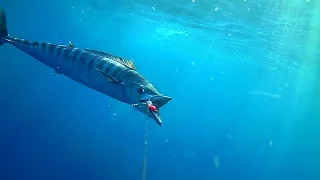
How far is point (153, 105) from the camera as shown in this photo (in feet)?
16.4

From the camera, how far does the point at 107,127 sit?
32.4 meters

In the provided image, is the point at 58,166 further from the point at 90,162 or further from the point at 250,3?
the point at 250,3

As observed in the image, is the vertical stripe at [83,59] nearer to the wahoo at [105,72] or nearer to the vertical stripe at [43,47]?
the wahoo at [105,72]

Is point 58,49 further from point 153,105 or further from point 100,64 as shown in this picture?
point 153,105

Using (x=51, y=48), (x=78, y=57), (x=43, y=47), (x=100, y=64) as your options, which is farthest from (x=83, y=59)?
(x=43, y=47)

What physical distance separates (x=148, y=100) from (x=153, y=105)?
130mm

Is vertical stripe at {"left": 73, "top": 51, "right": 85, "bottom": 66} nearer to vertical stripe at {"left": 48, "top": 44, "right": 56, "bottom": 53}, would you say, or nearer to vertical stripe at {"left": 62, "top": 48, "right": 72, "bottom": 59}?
vertical stripe at {"left": 62, "top": 48, "right": 72, "bottom": 59}

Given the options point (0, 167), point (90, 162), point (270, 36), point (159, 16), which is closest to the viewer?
point (0, 167)

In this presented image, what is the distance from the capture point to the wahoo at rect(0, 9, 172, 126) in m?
5.15

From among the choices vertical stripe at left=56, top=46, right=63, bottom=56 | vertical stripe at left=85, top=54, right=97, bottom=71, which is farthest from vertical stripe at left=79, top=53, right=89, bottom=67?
vertical stripe at left=56, top=46, right=63, bottom=56

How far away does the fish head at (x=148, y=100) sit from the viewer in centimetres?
491

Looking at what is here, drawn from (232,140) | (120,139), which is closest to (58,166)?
(120,139)

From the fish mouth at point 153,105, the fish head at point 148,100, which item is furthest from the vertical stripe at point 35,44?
the fish mouth at point 153,105

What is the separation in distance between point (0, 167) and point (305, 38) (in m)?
20.7
